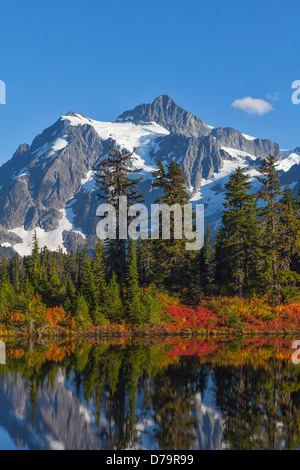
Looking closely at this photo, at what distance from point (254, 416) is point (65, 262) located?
366 ft

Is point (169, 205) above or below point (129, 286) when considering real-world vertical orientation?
above

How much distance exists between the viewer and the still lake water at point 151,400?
1225 cm

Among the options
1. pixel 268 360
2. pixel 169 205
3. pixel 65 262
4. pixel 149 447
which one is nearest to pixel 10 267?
pixel 65 262

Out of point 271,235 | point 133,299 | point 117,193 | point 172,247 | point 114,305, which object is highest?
point 117,193

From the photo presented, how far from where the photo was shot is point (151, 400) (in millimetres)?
16094

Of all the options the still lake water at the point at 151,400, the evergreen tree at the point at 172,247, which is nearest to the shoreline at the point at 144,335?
the evergreen tree at the point at 172,247

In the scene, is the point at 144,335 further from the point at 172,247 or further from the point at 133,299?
the point at 172,247

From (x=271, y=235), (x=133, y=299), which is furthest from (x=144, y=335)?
(x=271, y=235)

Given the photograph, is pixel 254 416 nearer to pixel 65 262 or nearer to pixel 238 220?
pixel 238 220

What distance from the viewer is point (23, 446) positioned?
12.0 metres

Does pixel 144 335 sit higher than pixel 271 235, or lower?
lower

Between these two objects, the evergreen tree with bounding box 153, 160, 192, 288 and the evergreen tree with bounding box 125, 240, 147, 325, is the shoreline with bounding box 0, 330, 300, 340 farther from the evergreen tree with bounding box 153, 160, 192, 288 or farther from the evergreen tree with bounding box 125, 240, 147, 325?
the evergreen tree with bounding box 153, 160, 192, 288

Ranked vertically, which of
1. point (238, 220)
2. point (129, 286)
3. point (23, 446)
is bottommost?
point (23, 446)
